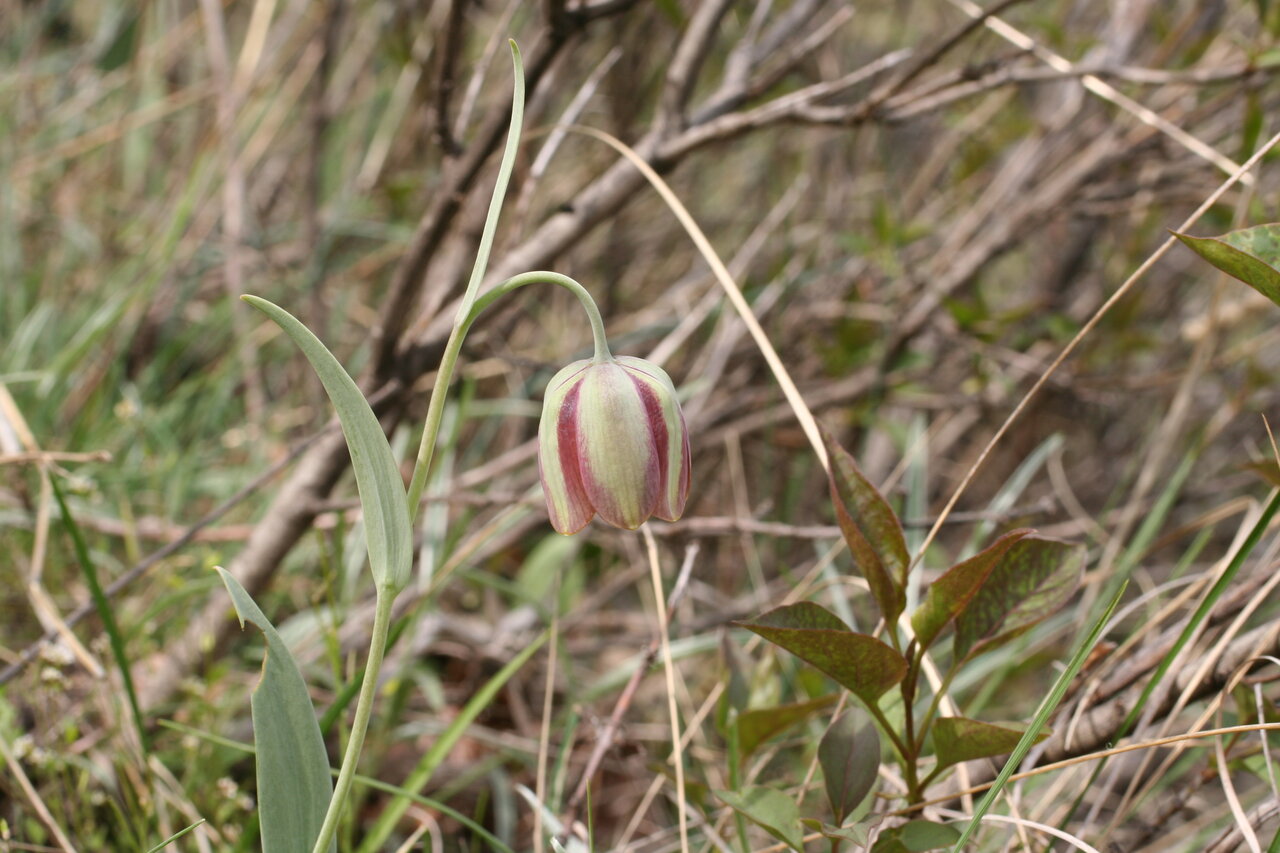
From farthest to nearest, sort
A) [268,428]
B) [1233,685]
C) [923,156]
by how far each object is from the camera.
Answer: [923,156]
[268,428]
[1233,685]

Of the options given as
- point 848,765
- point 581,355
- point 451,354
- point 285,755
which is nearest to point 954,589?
point 848,765

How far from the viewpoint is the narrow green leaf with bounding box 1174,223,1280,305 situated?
0.70 m

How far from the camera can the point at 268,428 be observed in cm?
198

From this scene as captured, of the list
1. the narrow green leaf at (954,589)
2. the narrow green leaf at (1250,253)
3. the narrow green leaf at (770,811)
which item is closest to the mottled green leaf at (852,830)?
the narrow green leaf at (770,811)

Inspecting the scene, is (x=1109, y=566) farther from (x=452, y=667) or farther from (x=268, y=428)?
(x=268, y=428)

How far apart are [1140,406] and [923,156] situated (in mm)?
1024

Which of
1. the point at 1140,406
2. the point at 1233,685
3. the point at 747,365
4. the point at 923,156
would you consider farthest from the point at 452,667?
the point at 923,156

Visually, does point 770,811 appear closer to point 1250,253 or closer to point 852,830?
point 852,830

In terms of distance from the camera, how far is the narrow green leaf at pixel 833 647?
0.72 m

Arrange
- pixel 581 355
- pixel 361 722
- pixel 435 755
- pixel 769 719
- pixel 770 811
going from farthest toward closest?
1. pixel 581 355
2. pixel 435 755
3. pixel 769 719
4. pixel 770 811
5. pixel 361 722

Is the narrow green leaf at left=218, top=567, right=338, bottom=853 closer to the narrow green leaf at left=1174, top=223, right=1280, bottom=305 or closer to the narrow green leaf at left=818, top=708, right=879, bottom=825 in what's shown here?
the narrow green leaf at left=818, top=708, right=879, bottom=825

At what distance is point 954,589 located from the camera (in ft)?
2.50

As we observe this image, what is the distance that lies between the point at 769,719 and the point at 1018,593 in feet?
0.86

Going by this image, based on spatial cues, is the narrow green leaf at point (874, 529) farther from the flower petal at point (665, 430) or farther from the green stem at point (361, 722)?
the green stem at point (361, 722)
